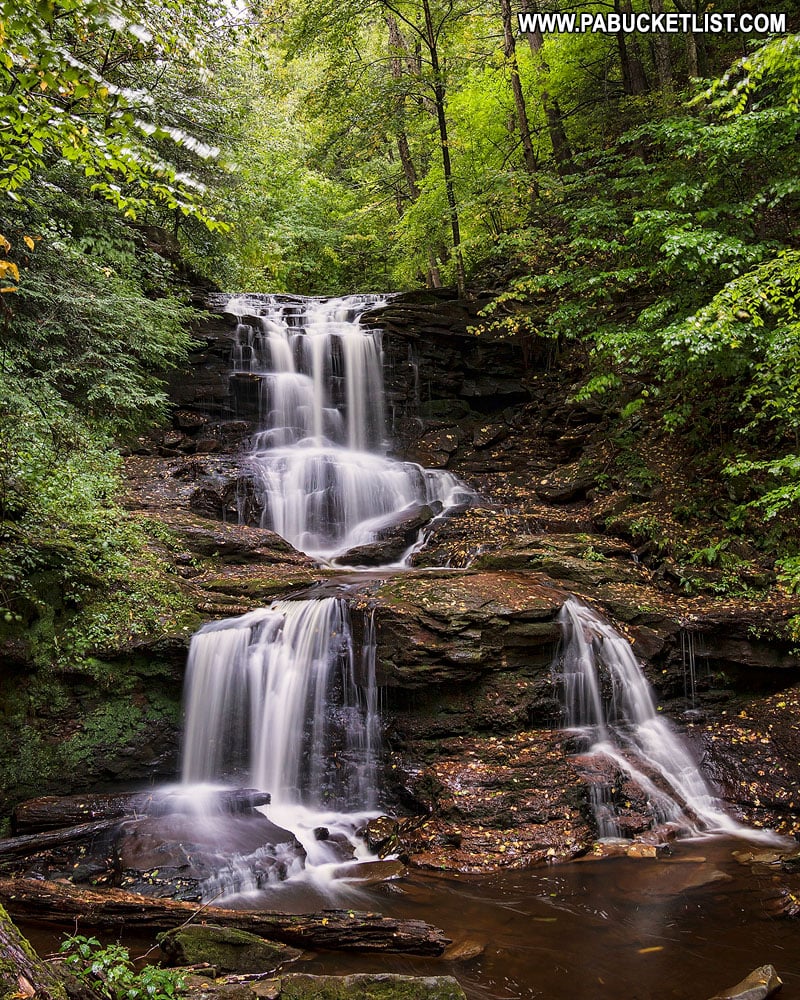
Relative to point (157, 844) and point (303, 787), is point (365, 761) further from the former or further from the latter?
point (157, 844)

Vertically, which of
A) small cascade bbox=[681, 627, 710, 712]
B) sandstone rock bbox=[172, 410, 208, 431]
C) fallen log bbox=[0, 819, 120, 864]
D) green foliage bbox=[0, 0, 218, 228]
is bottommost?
fallen log bbox=[0, 819, 120, 864]

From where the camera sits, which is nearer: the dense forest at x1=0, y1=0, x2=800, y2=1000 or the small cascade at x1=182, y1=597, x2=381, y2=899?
the dense forest at x1=0, y1=0, x2=800, y2=1000

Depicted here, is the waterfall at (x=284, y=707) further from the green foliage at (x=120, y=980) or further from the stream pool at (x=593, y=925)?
the green foliage at (x=120, y=980)

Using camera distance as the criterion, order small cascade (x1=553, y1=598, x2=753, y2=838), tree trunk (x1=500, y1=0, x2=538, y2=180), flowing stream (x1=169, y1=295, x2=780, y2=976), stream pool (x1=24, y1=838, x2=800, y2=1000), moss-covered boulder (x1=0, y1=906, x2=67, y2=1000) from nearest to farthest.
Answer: moss-covered boulder (x1=0, y1=906, x2=67, y2=1000), stream pool (x1=24, y1=838, x2=800, y2=1000), flowing stream (x1=169, y1=295, x2=780, y2=976), small cascade (x1=553, y1=598, x2=753, y2=838), tree trunk (x1=500, y1=0, x2=538, y2=180)

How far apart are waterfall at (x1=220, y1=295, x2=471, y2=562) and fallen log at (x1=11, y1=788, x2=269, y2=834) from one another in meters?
4.68

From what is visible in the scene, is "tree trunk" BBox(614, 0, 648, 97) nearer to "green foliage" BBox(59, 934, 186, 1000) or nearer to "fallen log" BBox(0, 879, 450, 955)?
"fallen log" BBox(0, 879, 450, 955)

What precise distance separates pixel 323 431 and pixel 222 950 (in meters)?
11.2

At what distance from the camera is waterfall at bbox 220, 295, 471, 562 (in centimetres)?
1144

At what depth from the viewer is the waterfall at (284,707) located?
276 inches

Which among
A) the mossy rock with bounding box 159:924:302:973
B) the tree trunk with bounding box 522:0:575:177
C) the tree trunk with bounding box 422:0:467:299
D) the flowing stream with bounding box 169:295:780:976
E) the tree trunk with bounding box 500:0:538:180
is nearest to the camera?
the mossy rock with bounding box 159:924:302:973

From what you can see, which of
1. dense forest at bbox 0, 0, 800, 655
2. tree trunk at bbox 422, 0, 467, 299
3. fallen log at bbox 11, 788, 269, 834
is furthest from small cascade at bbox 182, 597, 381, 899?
tree trunk at bbox 422, 0, 467, 299

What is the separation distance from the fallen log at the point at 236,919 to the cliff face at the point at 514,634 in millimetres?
1405

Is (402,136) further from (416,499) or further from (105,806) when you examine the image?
(105,806)

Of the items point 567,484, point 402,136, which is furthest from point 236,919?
point 402,136
